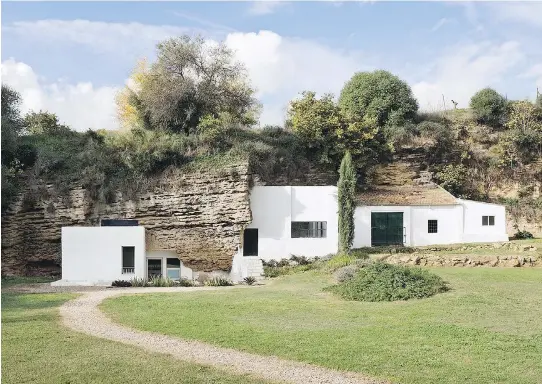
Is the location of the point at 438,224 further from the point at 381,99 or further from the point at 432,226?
the point at 381,99

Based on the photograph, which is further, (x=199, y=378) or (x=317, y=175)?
(x=317, y=175)

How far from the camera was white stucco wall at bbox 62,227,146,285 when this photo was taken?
23094 mm

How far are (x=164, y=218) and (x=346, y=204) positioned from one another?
28.8 ft

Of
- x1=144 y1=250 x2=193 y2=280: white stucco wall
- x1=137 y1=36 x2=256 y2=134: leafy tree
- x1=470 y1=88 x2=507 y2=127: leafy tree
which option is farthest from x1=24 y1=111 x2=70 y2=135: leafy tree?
x1=470 y1=88 x2=507 y2=127: leafy tree

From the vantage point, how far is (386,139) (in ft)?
109

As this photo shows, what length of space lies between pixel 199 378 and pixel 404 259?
16131mm

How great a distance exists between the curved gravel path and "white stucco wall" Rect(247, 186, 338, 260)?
12.9 metres

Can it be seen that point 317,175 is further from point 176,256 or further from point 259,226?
point 176,256

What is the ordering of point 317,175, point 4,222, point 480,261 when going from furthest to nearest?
point 317,175
point 4,222
point 480,261

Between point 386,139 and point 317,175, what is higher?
point 386,139

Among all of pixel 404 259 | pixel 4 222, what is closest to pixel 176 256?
pixel 4 222

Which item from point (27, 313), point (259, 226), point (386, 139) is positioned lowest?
point (27, 313)

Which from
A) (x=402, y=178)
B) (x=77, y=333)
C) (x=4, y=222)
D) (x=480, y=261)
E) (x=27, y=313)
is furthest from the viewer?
(x=402, y=178)

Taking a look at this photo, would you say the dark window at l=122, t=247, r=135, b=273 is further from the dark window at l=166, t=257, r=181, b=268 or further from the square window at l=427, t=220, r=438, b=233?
the square window at l=427, t=220, r=438, b=233
